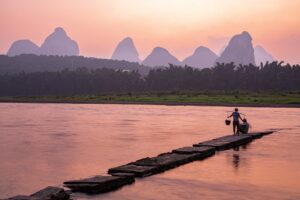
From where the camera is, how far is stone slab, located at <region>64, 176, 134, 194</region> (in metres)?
14.2

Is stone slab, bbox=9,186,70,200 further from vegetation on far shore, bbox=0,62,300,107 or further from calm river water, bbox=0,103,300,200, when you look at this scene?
vegetation on far shore, bbox=0,62,300,107

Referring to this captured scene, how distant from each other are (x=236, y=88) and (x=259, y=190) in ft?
394

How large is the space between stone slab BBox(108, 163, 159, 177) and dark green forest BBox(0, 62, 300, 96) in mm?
113097

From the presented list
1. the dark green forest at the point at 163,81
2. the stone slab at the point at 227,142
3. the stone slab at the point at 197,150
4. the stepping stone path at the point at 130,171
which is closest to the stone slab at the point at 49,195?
the stepping stone path at the point at 130,171

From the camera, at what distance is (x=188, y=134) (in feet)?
111

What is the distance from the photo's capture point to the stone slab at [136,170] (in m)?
16.9

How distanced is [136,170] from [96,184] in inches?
117

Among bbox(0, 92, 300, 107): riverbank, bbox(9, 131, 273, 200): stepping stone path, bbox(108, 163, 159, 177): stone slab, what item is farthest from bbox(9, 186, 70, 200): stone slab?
bbox(0, 92, 300, 107): riverbank

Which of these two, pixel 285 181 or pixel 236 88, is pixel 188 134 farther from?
pixel 236 88

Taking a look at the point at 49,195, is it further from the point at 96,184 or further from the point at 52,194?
the point at 96,184

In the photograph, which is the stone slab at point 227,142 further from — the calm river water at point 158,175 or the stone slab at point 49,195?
the stone slab at point 49,195

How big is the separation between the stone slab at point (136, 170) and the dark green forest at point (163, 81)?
371 feet

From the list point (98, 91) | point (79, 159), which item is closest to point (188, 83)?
point (98, 91)

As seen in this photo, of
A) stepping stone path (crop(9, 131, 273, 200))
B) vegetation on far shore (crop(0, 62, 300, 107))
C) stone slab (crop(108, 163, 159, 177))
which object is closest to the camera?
stepping stone path (crop(9, 131, 273, 200))
